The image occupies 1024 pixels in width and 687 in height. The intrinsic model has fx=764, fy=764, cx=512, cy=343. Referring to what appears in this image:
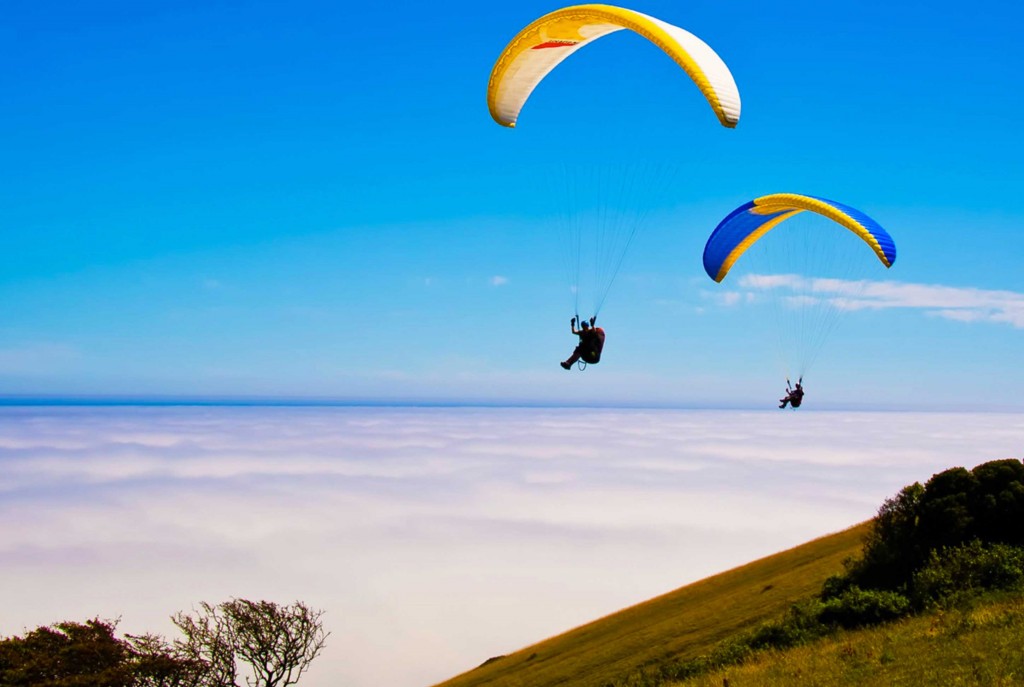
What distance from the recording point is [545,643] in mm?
51438

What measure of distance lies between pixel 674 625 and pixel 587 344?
27457 mm

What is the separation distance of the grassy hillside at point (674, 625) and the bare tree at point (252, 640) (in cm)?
991

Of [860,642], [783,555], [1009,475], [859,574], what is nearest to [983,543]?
[1009,475]

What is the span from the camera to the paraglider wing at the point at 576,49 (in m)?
20.1

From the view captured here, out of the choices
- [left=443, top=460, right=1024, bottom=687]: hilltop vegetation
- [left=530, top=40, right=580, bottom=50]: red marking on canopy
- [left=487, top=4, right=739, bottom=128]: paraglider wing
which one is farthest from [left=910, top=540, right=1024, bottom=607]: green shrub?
[left=530, top=40, right=580, bottom=50]: red marking on canopy

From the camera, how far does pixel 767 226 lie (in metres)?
32.7

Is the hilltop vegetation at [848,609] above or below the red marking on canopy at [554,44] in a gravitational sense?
below

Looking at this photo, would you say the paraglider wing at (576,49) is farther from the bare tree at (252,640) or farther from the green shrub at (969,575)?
the bare tree at (252,640)

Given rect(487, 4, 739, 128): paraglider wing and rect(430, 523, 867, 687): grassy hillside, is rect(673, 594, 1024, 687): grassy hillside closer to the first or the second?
rect(430, 523, 867, 687): grassy hillside

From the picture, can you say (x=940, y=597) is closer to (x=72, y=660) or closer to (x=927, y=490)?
(x=927, y=490)

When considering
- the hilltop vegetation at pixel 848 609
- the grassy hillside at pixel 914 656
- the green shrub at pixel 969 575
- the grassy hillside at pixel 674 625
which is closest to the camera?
the grassy hillside at pixel 914 656

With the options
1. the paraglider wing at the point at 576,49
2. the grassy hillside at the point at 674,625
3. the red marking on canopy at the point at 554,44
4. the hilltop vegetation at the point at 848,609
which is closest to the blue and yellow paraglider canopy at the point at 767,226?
the paraglider wing at the point at 576,49

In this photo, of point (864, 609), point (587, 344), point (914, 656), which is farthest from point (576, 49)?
point (864, 609)

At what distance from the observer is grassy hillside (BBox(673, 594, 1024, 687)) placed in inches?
722
